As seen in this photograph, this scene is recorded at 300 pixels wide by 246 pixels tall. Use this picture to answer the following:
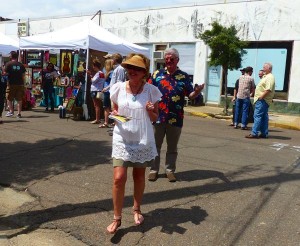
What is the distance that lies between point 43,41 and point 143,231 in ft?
32.4

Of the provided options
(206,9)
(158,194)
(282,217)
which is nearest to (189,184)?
Answer: (158,194)

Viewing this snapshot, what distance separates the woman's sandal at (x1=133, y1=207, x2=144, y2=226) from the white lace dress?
2.00ft

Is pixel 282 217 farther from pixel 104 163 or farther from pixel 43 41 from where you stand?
pixel 43 41

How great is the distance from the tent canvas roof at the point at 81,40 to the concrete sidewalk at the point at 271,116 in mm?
4014

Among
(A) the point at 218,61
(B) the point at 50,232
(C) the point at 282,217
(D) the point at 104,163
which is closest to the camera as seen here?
(B) the point at 50,232

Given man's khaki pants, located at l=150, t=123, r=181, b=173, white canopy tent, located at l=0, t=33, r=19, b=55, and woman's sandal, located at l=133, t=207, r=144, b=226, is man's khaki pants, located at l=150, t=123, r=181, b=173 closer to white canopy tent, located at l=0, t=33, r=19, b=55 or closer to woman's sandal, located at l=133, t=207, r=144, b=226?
woman's sandal, located at l=133, t=207, r=144, b=226

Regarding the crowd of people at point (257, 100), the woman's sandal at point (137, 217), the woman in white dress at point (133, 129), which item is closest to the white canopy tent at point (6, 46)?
the crowd of people at point (257, 100)

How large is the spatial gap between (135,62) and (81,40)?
818cm

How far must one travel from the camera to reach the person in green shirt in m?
8.56

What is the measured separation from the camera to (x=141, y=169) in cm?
371

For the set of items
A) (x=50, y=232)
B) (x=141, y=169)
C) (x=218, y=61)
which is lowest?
(x=50, y=232)

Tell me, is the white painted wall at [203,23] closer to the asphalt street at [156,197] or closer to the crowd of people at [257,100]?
the crowd of people at [257,100]

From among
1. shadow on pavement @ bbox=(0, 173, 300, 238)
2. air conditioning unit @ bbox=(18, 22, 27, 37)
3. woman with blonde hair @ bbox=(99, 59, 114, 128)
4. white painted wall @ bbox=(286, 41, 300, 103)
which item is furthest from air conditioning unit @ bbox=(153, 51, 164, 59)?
shadow on pavement @ bbox=(0, 173, 300, 238)

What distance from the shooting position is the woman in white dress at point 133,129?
3580 millimetres
